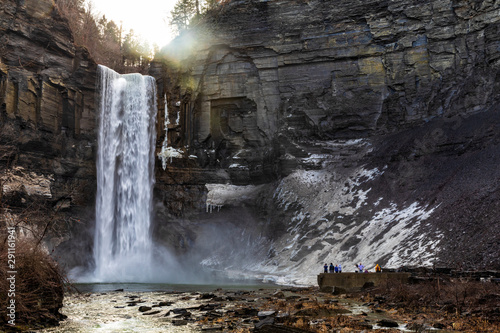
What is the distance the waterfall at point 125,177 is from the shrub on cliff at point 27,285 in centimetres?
2703

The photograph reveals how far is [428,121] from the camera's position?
40.7 metres

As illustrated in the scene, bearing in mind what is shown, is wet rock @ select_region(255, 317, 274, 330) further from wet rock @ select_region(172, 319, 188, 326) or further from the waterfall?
the waterfall

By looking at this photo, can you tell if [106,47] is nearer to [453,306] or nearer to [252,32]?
[252,32]

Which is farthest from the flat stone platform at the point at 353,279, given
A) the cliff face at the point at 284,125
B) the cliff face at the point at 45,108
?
the cliff face at the point at 45,108

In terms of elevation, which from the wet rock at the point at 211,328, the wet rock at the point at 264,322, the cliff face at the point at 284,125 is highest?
the cliff face at the point at 284,125

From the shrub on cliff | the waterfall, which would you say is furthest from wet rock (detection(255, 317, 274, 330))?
the waterfall

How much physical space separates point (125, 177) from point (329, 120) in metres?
22.0

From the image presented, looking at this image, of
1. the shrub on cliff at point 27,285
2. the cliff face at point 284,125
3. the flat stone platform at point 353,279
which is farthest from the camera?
the cliff face at point 284,125

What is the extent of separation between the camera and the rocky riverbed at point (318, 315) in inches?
436

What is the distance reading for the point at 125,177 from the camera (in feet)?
141

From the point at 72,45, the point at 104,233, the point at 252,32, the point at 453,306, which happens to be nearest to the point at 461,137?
the point at 252,32

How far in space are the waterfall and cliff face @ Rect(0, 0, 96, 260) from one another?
1739 mm

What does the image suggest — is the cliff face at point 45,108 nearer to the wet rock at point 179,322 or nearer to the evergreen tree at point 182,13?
the evergreen tree at point 182,13

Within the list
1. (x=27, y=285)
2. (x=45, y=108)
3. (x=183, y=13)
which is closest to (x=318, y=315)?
(x=27, y=285)
